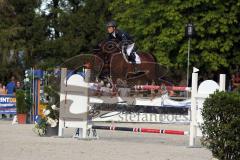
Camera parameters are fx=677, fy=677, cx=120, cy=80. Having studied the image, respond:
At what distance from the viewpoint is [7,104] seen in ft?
93.0

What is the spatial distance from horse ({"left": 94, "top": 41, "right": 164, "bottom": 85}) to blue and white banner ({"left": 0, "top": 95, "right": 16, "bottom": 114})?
10258mm

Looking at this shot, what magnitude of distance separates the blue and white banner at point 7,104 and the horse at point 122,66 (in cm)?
1026

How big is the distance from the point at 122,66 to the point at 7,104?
433 inches

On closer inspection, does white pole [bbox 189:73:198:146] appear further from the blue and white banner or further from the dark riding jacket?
the blue and white banner

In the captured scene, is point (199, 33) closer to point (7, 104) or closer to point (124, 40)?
point (7, 104)

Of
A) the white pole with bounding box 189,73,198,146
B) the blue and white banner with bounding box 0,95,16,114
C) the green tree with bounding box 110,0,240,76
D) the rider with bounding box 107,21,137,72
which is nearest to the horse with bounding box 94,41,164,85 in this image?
the rider with bounding box 107,21,137,72

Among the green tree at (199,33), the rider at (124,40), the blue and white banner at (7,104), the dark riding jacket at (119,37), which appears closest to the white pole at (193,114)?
the rider at (124,40)

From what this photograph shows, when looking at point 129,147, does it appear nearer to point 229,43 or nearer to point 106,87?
point 106,87

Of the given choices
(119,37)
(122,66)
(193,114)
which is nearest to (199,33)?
(119,37)

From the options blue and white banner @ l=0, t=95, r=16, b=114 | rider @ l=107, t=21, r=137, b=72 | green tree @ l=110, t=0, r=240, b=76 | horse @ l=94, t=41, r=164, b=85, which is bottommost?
blue and white banner @ l=0, t=95, r=16, b=114

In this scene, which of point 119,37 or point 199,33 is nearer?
point 119,37

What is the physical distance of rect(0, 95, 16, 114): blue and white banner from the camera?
92.8 ft

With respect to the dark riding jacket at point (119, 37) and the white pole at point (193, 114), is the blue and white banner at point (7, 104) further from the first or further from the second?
the white pole at point (193, 114)

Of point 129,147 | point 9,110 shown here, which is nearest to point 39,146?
point 129,147
